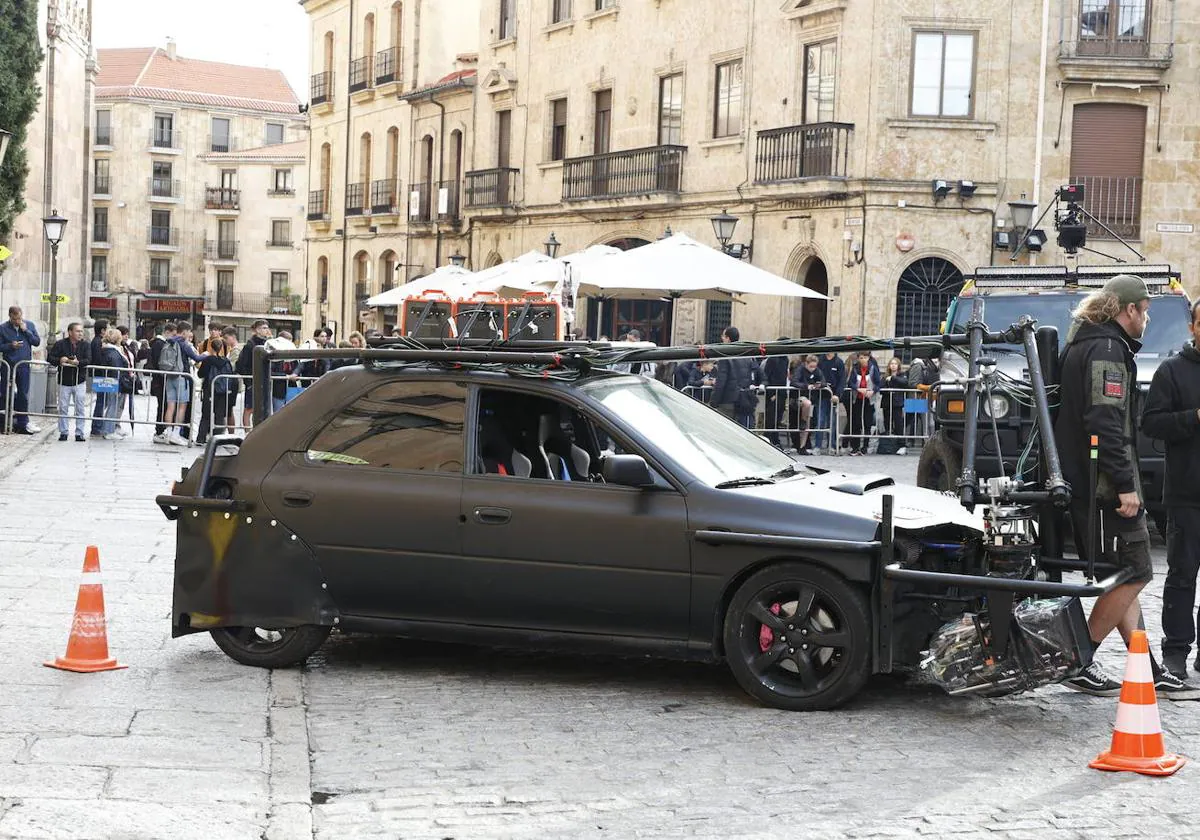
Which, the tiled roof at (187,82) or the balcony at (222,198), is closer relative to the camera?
the balcony at (222,198)

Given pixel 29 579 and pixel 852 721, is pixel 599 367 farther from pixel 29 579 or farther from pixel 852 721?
pixel 29 579

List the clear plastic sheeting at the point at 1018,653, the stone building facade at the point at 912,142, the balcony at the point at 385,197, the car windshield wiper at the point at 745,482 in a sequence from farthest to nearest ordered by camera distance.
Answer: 1. the balcony at the point at 385,197
2. the stone building facade at the point at 912,142
3. the car windshield wiper at the point at 745,482
4. the clear plastic sheeting at the point at 1018,653

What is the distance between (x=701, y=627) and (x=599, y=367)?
1.37 metres

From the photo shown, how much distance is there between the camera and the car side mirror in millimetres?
7164

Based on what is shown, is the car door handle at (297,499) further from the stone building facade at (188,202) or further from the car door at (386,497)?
the stone building facade at (188,202)

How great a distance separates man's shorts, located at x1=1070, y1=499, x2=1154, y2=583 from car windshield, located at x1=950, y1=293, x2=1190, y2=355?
25.1 ft

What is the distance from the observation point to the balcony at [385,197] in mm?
51656

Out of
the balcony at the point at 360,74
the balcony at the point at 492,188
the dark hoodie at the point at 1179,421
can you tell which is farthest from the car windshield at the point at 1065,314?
the balcony at the point at 360,74

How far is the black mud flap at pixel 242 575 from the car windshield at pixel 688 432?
61.9 inches

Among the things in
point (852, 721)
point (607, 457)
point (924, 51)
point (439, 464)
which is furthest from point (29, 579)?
point (924, 51)

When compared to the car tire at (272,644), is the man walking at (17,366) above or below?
above

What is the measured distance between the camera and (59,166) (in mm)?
42469

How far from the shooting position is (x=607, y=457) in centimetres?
728

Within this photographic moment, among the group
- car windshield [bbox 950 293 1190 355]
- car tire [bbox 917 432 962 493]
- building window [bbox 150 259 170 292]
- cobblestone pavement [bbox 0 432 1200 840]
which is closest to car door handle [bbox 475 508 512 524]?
cobblestone pavement [bbox 0 432 1200 840]
